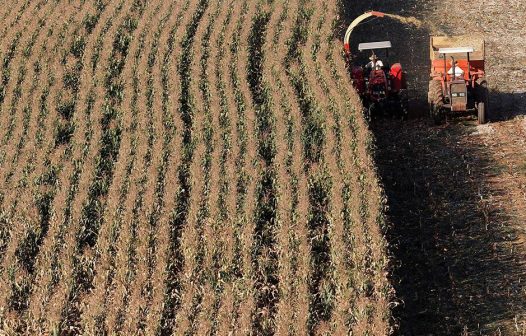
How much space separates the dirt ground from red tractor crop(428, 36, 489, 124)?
436 millimetres

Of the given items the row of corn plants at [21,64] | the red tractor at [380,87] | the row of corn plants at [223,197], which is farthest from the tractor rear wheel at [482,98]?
the row of corn plants at [21,64]

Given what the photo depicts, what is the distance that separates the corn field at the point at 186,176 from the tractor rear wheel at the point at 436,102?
6.35 ft

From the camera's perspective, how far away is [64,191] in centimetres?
1602

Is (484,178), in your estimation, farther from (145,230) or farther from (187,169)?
(145,230)

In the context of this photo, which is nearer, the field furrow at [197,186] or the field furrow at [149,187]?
the field furrow at [149,187]

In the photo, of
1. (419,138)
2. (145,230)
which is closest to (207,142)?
(145,230)

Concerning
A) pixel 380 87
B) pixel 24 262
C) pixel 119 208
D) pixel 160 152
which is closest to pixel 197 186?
pixel 119 208

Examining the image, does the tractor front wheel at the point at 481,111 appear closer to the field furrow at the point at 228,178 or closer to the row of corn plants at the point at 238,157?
the row of corn plants at the point at 238,157

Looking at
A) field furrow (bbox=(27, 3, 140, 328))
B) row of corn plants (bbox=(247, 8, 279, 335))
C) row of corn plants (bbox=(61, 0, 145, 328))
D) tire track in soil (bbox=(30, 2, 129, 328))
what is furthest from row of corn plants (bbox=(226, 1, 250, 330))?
tire track in soil (bbox=(30, 2, 129, 328))

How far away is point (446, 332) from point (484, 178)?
5771 millimetres

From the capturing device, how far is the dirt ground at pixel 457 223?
12992 millimetres

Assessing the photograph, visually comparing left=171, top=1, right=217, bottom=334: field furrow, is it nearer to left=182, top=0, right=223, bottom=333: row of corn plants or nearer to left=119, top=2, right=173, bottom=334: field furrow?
left=182, top=0, right=223, bottom=333: row of corn plants

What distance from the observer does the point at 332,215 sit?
48.2ft

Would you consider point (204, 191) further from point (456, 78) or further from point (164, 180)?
point (456, 78)
